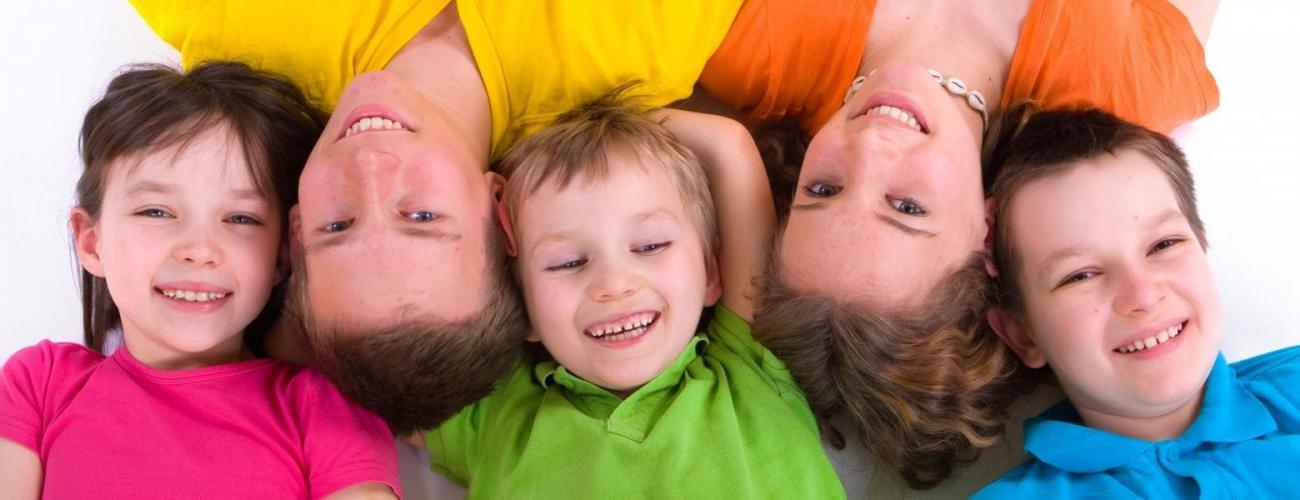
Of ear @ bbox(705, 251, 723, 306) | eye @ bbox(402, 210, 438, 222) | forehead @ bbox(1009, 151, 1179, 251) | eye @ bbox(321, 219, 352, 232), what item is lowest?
ear @ bbox(705, 251, 723, 306)

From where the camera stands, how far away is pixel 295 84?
5.68 ft

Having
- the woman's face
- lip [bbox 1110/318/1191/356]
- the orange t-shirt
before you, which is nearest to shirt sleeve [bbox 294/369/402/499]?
the woman's face

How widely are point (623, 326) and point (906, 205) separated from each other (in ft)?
1.43

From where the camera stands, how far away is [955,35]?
1.76 m

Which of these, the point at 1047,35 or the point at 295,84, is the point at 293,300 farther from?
the point at 1047,35

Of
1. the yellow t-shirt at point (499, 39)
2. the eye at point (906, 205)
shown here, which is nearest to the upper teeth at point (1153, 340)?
the eye at point (906, 205)

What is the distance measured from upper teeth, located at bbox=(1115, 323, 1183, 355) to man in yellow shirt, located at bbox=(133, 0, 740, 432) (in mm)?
787

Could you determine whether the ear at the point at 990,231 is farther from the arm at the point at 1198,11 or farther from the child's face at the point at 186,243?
the child's face at the point at 186,243

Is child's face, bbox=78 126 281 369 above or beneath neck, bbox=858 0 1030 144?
beneath

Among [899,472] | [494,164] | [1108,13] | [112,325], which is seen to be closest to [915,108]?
[1108,13]

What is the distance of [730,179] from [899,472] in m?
0.53

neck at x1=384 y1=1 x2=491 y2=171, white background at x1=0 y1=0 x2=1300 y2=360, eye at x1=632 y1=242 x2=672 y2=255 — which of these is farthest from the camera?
white background at x1=0 y1=0 x2=1300 y2=360

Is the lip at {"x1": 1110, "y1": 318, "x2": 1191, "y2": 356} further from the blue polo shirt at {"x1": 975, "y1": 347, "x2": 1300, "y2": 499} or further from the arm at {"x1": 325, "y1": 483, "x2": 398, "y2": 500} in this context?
the arm at {"x1": 325, "y1": 483, "x2": 398, "y2": 500}

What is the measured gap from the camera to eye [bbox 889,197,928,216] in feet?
4.84
